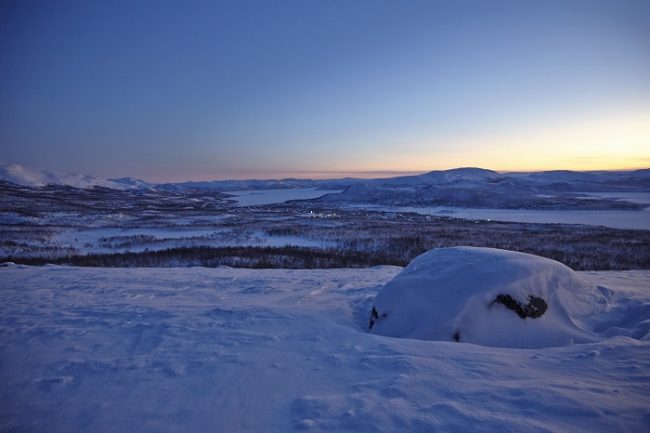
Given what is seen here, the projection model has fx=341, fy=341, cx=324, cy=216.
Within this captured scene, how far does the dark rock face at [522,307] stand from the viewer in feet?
19.5

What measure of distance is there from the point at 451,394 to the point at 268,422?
6.39ft

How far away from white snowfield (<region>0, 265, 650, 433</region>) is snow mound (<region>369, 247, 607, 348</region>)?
33cm

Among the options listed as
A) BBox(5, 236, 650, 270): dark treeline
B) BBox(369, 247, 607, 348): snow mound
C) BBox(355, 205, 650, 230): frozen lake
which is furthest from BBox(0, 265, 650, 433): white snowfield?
BBox(355, 205, 650, 230): frozen lake

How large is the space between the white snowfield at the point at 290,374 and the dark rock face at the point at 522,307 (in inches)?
6.1

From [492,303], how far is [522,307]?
564 mm

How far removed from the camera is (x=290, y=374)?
4297mm

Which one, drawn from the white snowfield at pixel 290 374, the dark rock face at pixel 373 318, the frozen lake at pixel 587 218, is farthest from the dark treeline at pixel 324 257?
the frozen lake at pixel 587 218

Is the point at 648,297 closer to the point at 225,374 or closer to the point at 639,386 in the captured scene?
the point at 639,386

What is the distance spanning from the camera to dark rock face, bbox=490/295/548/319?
5.94 metres

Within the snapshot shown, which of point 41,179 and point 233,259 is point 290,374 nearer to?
point 233,259

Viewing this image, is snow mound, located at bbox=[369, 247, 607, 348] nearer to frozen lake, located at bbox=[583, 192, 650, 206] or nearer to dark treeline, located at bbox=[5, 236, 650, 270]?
dark treeline, located at bbox=[5, 236, 650, 270]

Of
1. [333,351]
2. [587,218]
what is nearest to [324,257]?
[333,351]

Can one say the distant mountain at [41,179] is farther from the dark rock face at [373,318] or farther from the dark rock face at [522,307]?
the dark rock face at [522,307]

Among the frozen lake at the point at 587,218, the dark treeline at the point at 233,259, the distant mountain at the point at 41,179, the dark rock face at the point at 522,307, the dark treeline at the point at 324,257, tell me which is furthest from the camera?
the distant mountain at the point at 41,179
